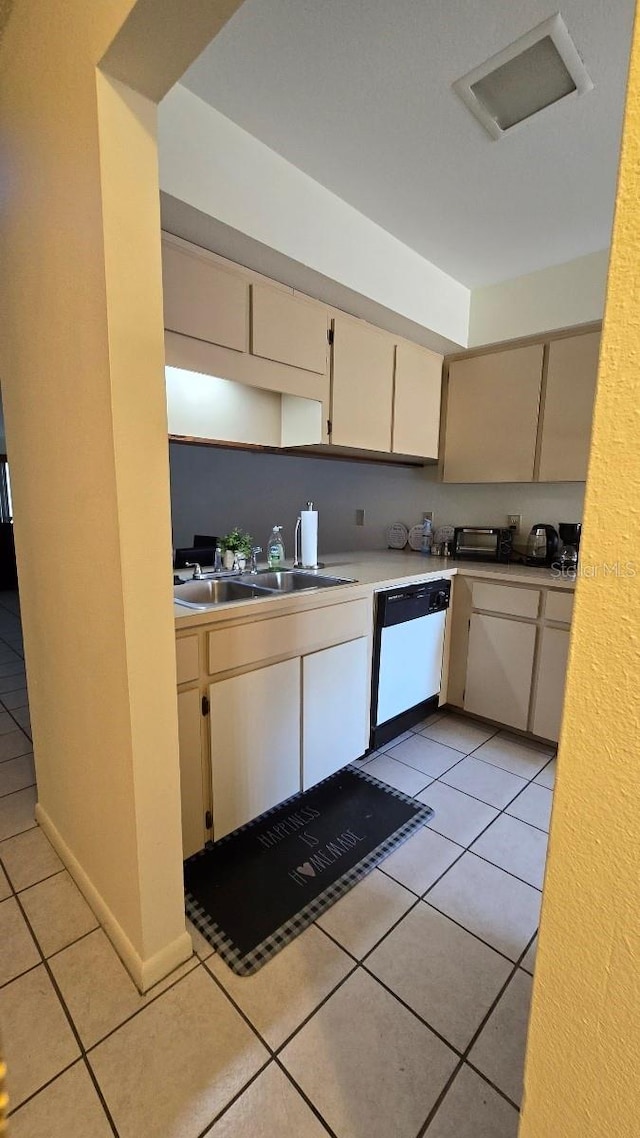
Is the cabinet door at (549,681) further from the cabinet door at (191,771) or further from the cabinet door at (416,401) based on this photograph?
the cabinet door at (191,771)

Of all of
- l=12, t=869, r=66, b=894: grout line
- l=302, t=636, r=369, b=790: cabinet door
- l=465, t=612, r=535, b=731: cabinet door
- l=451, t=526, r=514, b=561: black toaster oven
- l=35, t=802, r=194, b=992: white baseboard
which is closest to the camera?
l=35, t=802, r=194, b=992: white baseboard

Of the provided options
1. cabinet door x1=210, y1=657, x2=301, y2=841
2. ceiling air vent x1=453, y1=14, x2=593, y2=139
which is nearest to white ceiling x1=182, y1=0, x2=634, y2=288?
ceiling air vent x1=453, y1=14, x2=593, y2=139

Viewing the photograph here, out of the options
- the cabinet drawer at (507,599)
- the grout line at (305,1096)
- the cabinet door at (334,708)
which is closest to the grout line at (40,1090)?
the grout line at (305,1096)

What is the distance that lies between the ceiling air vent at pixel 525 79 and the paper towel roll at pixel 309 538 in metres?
1.57

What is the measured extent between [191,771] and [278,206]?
1970 mm

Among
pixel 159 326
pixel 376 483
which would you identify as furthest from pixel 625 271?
pixel 376 483

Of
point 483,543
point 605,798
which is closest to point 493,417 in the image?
point 483,543

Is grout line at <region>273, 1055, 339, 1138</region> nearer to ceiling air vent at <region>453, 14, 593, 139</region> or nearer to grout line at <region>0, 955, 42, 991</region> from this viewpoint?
grout line at <region>0, 955, 42, 991</region>

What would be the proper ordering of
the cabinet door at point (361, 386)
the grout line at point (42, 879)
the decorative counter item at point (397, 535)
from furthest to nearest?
the decorative counter item at point (397, 535)
the cabinet door at point (361, 386)
the grout line at point (42, 879)

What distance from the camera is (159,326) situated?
1.03 meters

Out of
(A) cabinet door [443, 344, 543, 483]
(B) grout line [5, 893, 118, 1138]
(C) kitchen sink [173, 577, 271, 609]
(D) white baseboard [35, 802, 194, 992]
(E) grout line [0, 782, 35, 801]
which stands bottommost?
(B) grout line [5, 893, 118, 1138]

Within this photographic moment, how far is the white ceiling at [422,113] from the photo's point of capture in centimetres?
122

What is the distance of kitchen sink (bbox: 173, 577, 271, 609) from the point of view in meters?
2.01

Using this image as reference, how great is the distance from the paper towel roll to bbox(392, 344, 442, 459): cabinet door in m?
0.62
